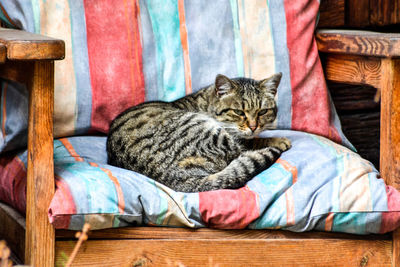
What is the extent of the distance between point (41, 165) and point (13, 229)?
1.67ft

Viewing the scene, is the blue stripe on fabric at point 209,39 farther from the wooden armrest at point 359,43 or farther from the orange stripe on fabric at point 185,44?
the wooden armrest at point 359,43

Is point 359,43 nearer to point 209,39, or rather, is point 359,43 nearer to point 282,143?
point 282,143

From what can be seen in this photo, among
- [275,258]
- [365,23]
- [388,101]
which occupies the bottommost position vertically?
[275,258]

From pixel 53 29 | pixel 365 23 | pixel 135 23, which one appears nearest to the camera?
pixel 53 29

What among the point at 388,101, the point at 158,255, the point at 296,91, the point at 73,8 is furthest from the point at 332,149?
the point at 73,8

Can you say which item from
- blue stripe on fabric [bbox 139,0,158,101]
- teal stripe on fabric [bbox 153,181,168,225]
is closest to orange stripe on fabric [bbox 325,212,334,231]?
teal stripe on fabric [bbox 153,181,168,225]

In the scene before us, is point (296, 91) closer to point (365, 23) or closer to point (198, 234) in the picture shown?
point (365, 23)

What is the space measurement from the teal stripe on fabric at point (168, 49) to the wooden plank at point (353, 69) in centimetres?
67

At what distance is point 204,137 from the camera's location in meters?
2.24

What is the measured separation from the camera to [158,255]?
1913 mm

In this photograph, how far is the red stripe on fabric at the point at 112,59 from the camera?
2.43 metres

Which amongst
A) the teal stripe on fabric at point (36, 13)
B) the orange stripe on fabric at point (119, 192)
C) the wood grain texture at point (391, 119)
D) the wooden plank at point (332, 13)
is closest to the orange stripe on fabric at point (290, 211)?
the wood grain texture at point (391, 119)

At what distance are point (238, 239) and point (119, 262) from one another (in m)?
0.39

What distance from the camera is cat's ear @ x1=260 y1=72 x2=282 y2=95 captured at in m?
2.45
